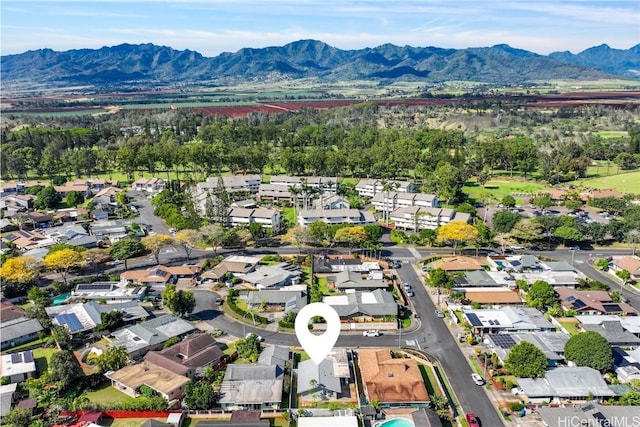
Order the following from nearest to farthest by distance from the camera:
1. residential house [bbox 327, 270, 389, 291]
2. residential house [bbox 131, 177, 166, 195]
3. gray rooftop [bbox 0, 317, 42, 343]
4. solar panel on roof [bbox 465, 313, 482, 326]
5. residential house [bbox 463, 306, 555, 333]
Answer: gray rooftop [bbox 0, 317, 42, 343] → residential house [bbox 463, 306, 555, 333] → solar panel on roof [bbox 465, 313, 482, 326] → residential house [bbox 327, 270, 389, 291] → residential house [bbox 131, 177, 166, 195]

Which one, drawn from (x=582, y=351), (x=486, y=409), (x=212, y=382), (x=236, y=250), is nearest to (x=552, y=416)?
(x=486, y=409)

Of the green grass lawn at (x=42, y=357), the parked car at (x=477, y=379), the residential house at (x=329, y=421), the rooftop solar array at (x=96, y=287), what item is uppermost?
the rooftop solar array at (x=96, y=287)

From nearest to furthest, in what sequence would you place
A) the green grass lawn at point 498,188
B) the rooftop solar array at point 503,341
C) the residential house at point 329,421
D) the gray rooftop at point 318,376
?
the residential house at point 329,421 → the gray rooftop at point 318,376 → the rooftop solar array at point 503,341 → the green grass lawn at point 498,188

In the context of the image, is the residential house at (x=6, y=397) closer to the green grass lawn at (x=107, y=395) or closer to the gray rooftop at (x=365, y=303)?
the green grass lawn at (x=107, y=395)

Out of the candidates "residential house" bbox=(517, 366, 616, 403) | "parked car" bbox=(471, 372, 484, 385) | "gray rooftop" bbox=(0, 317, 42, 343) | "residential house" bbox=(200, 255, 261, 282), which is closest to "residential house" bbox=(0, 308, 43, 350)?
"gray rooftop" bbox=(0, 317, 42, 343)

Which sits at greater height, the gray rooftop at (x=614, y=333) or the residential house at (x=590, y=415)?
the residential house at (x=590, y=415)

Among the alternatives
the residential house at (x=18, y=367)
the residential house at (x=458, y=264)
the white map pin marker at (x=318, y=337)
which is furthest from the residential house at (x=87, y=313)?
the residential house at (x=458, y=264)

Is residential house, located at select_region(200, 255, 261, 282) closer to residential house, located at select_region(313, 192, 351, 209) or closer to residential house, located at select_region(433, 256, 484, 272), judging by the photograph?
residential house, located at select_region(313, 192, 351, 209)

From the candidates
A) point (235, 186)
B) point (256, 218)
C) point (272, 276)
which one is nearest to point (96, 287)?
point (272, 276)
